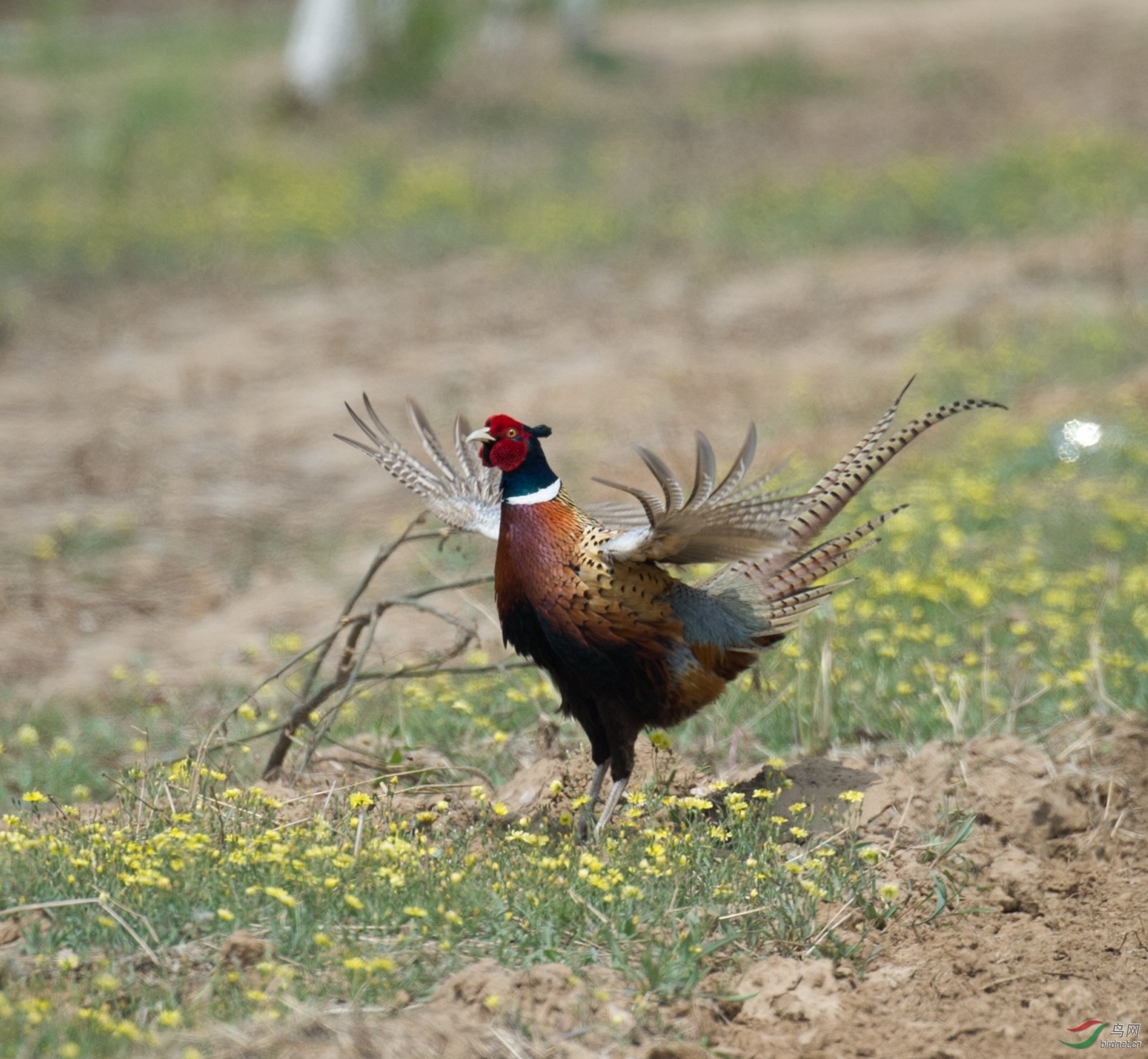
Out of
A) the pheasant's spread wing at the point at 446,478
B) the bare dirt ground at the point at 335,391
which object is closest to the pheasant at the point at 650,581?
the pheasant's spread wing at the point at 446,478

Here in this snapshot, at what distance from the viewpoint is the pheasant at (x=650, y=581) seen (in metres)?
3.67

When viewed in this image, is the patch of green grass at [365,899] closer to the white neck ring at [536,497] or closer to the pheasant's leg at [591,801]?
the pheasant's leg at [591,801]

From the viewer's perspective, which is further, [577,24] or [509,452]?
[577,24]

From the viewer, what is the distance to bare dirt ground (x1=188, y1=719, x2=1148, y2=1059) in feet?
10.1

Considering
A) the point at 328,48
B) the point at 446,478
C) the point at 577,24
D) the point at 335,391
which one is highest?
the point at 577,24

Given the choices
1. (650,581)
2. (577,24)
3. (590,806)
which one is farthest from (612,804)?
(577,24)

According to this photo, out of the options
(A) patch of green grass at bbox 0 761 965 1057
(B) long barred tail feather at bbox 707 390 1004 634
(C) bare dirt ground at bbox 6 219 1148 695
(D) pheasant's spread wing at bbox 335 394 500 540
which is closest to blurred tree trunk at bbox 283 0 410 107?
(C) bare dirt ground at bbox 6 219 1148 695

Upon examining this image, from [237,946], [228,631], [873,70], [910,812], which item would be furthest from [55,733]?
[873,70]

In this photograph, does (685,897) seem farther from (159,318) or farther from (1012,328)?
(159,318)

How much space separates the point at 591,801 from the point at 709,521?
3.31 feet

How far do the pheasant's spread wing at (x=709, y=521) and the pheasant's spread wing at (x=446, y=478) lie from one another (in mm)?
750

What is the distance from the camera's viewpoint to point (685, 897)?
3633 millimetres

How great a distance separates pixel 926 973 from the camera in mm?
3543

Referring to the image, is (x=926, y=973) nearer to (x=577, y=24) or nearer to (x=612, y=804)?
(x=612, y=804)
